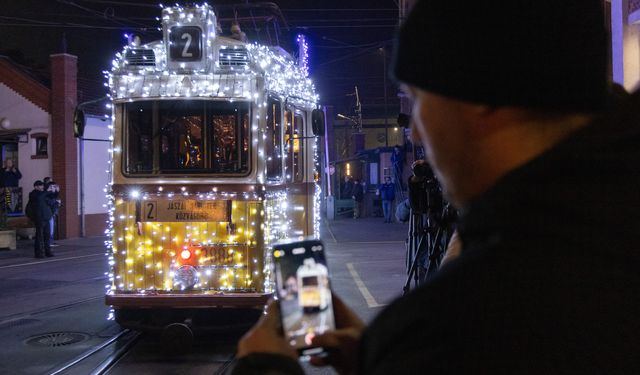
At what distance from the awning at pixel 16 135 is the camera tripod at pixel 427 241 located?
57.1 ft

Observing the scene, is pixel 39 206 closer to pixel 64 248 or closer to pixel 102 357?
pixel 64 248

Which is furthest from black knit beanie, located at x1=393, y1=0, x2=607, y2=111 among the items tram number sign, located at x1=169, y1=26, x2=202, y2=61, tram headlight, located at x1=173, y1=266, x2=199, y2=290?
tram number sign, located at x1=169, y1=26, x2=202, y2=61

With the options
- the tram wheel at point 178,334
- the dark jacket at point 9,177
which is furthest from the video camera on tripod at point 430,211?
the dark jacket at point 9,177

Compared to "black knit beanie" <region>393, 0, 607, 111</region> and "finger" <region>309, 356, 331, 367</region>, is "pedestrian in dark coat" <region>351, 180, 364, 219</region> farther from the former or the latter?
"black knit beanie" <region>393, 0, 607, 111</region>

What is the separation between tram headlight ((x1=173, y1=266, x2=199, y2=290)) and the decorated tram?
0.4 inches

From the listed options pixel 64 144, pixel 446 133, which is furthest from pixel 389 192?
pixel 446 133

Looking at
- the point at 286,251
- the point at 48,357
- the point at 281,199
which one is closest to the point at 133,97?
the point at 281,199

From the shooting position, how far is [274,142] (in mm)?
7277

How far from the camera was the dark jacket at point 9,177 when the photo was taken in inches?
763

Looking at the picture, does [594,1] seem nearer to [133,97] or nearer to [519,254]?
[519,254]

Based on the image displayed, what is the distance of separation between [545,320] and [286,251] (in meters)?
0.91

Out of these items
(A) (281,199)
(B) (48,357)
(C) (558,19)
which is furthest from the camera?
(A) (281,199)

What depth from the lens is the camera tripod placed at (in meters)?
6.16

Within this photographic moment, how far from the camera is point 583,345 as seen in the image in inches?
30.5
